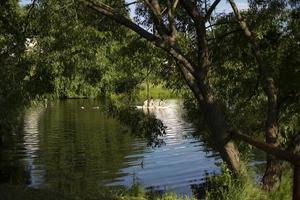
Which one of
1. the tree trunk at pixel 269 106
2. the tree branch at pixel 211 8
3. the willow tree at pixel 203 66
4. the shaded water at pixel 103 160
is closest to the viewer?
the willow tree at pixel 203 66

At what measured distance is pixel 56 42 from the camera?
16.8 meters

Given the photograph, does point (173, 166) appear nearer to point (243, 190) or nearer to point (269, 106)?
point (269, 106)

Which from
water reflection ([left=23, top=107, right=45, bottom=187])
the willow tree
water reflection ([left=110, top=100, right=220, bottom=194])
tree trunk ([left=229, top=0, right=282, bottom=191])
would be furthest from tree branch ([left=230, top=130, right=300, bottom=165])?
water reflection ([left=23, top=107, right=45, bottom=187])

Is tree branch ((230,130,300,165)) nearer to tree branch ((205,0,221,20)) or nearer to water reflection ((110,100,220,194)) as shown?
tree branch ((205,0,221,20))

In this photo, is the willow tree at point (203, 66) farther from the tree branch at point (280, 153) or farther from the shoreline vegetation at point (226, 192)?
the tree branch at point (280, 153)

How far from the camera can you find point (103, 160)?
32250 mm

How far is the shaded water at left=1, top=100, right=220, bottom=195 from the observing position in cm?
2502

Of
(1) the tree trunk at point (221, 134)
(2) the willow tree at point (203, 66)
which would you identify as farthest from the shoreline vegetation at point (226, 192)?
(2) the willow tree at point (203, 66)

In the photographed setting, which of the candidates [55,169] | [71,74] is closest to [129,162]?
[55,169]

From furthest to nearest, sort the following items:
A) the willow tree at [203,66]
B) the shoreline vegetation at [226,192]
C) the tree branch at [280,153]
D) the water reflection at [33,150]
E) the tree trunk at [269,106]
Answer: the water reflection at [33,150]
the tree trunk at [269,106]
the willow tree at [203,66]
the shoreline vegetation at [226,192]
the tree branch at [280,153]

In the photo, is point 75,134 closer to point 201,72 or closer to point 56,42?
point 56,42

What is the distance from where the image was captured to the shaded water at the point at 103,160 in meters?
25.0

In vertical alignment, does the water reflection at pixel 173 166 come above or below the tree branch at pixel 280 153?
below

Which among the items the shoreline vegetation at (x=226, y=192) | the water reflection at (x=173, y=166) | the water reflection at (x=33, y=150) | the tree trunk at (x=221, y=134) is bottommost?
the water reflection at (x=173, y=166)
